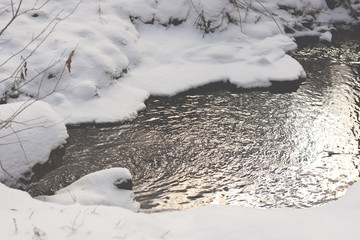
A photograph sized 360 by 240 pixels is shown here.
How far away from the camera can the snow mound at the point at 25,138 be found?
4.68 metres

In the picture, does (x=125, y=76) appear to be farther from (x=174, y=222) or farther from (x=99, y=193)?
(x=174, y=222)

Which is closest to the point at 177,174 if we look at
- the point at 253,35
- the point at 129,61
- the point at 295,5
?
the point at 129,61

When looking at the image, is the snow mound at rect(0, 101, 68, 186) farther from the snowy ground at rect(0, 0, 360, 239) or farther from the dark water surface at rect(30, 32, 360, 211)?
the dark water surface at rect(30, 32, 360, 211)

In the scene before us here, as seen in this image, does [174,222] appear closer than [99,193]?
Yes

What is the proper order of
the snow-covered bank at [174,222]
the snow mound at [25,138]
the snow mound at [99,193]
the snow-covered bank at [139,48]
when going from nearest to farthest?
1. the snow-covered bank at [174,222]
2. the snow mound at [99,193]
3. the snow mound at [25,138]
4. the snow-covered bank at [139,48]

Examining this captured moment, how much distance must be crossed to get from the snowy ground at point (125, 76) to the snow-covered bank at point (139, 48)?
0.02 m

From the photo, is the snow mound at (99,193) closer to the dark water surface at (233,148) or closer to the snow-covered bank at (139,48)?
the dark water surface at (233,148)

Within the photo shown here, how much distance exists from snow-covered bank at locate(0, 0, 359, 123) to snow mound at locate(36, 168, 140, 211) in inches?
73.9

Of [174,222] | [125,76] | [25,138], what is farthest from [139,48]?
[174,222]

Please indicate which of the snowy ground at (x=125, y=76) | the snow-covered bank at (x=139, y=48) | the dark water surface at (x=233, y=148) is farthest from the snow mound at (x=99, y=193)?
the snow-covered bank at (x=139, y=48)

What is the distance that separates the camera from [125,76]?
784 centimetres

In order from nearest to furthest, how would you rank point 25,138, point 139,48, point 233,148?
point 25,138 < point 233,148 < point 139,48

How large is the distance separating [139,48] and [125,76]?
948 millimetres

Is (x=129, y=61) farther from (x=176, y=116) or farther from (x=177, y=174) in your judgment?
(x=177, y=174)
